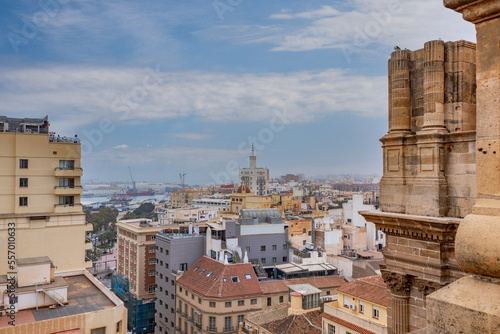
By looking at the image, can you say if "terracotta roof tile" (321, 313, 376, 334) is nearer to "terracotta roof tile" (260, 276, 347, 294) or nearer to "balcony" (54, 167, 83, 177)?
"terracotta roof tile" (260, 276, 347, 294)

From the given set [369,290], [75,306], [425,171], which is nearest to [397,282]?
[425,171]

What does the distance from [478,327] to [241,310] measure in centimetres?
3357

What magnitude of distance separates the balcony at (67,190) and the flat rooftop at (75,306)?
630cm

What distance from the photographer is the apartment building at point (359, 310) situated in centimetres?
2214

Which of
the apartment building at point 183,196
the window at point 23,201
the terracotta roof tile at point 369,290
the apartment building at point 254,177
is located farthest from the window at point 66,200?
the apartment building at point 254,177

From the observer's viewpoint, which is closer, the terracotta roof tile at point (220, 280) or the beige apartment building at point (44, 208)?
the beige apartment building at point (44, 208)

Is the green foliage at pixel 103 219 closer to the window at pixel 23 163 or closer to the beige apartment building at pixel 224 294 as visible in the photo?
the beige apartment building at pixel 224 294

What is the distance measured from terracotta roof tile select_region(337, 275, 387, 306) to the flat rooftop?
45.9 ft

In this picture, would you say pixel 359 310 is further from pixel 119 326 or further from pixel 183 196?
pixel 183 196

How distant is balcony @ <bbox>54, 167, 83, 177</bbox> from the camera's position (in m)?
23.8

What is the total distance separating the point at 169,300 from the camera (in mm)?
42562

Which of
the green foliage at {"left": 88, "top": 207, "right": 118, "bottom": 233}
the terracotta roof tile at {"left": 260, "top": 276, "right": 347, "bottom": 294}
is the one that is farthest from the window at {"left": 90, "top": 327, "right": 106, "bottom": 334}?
the green foliage at {"left": 88, "top": 207, "right": 118, "bottom": 233}

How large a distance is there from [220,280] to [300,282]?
7.79 m

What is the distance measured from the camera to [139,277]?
5228 centimetres
